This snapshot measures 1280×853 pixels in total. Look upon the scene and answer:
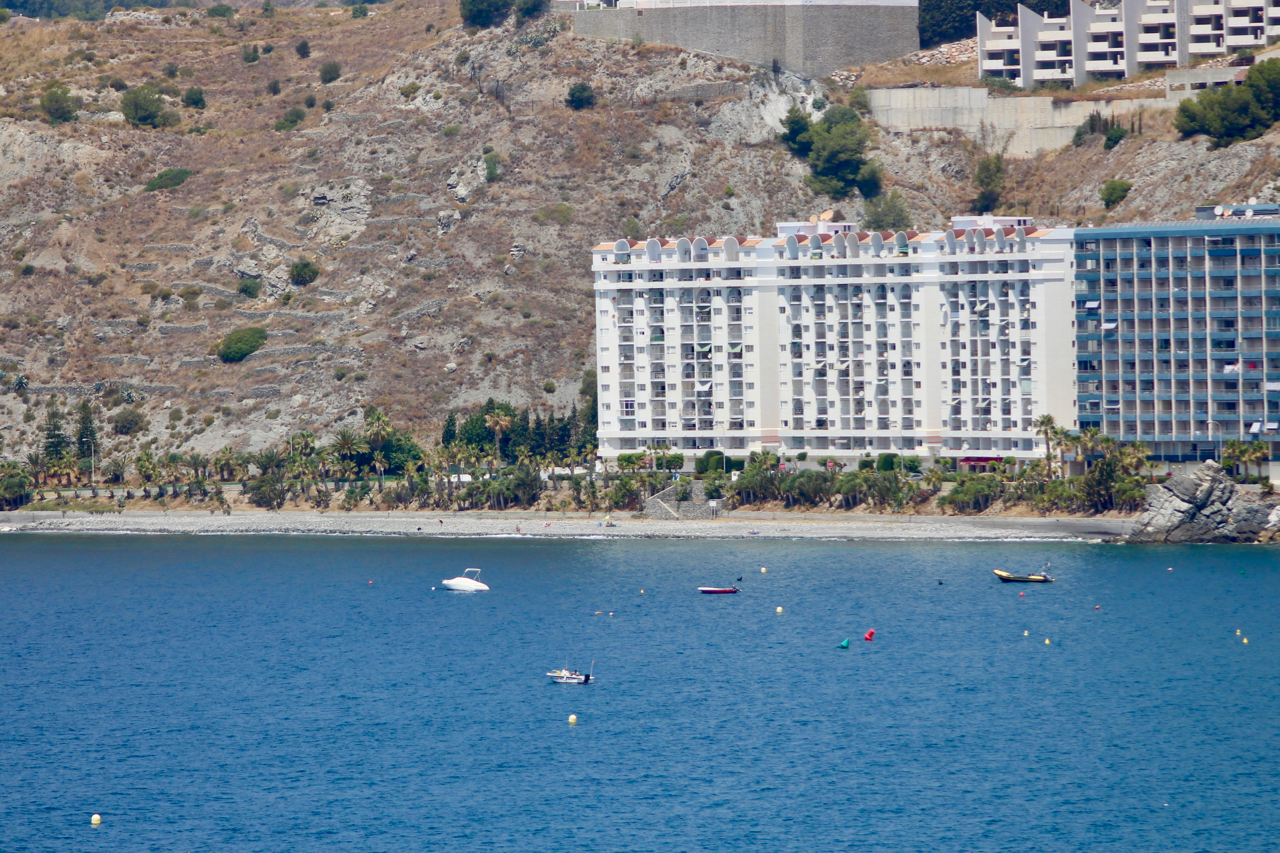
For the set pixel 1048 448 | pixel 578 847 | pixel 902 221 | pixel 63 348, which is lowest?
pixel 578 847

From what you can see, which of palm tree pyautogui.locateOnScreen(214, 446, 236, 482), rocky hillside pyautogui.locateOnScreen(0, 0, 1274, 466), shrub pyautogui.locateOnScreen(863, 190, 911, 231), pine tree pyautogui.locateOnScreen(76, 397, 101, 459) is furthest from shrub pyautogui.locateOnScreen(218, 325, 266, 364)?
shrub pyautogui.locateOnScreen(863, 190, 911, 231)

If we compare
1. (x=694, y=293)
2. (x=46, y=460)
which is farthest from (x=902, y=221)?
(x=46, y=460)

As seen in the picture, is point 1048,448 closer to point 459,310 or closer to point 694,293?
point 694,293

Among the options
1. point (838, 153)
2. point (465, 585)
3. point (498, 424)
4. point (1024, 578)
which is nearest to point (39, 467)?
point (498, 424)

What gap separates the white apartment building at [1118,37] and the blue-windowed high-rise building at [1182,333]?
57006mm

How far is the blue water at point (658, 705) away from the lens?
66.9 metres

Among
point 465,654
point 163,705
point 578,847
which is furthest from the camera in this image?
point 465,654

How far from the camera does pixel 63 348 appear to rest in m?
182

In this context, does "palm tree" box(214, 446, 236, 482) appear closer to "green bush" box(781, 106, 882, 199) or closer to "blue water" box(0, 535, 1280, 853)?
"blue water" box(0, 535, 1280, 853)

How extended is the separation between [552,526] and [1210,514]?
50739mm

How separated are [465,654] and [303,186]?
377ft

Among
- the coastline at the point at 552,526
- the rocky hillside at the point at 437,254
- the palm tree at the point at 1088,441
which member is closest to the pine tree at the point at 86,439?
the rocky hillside at the point at 437,254

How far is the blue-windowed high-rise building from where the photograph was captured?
130m

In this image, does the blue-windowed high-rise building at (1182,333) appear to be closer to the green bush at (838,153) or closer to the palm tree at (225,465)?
the green bush at (838,153)
